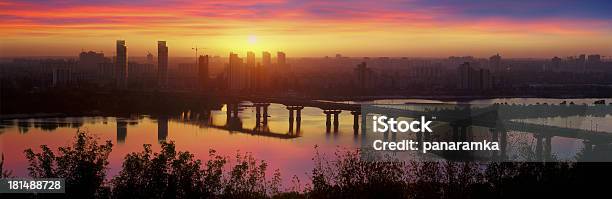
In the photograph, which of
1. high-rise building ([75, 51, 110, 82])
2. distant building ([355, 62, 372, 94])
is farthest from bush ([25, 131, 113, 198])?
high-rise building ([75, 51, 110, 82])

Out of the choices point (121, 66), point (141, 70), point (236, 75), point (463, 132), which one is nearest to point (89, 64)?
point (141, 70)

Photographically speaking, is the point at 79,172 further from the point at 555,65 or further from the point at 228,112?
the point at 555,65

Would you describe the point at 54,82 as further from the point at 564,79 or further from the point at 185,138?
the point at 564,79

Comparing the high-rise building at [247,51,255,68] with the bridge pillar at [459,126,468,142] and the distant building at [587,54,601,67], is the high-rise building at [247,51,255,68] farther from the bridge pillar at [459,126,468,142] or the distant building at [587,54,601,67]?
the bridge pillar at [459,126,468,142]

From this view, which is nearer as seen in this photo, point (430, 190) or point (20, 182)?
point (20, 182)

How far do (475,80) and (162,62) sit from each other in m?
7.32

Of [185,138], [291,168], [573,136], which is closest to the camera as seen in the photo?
[291,168]

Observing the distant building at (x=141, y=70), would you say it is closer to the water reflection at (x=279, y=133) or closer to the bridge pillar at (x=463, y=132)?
the water reflection at (x=279, y=133)

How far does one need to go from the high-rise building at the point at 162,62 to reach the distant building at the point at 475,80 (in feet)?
22.7

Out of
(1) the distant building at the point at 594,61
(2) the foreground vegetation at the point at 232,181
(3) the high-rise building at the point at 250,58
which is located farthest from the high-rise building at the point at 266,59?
(2) the foreground vegetation at the point at 232,181

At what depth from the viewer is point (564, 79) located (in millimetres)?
17875

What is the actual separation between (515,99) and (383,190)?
13451 millimetres

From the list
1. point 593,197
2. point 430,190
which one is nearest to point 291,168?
point 430,190

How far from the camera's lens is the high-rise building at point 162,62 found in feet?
58.0
